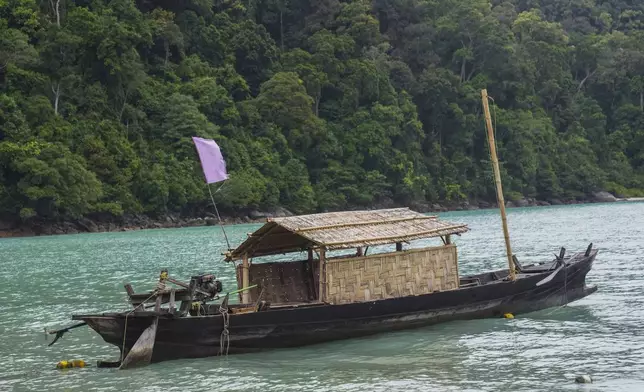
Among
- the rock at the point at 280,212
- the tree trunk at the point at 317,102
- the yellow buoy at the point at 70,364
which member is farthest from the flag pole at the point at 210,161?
the tree trunk at the point at 317,102

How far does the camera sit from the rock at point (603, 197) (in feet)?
305

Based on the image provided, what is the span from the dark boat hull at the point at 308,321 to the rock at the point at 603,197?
79508mm

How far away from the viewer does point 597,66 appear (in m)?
100

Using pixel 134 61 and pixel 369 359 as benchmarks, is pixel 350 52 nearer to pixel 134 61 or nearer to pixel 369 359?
pixel 134 61

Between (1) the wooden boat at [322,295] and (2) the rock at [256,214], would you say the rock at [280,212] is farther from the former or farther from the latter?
(1) the wooden boat at [322,295]

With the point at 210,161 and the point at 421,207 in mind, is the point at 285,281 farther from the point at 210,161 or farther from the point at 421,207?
the point at 421,207

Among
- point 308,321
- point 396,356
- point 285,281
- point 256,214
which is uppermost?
point 256,214

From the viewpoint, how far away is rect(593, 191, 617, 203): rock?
3661 inches

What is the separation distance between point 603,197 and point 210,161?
8432cm

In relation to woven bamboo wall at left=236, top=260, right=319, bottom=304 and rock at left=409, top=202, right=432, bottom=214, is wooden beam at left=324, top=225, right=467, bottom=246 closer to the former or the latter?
woven bamboo wall at left=236, top=260, right=319, bottom=304

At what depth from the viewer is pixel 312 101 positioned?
77.5m

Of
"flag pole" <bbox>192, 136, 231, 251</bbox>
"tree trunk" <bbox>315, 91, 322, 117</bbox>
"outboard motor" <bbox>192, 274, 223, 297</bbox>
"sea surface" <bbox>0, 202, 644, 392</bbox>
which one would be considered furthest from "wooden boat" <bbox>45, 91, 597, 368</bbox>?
"tree trunk" <bbox>315, 91, 322, 117</bbox>

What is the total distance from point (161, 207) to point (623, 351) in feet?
178

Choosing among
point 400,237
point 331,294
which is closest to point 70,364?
point 331,294
